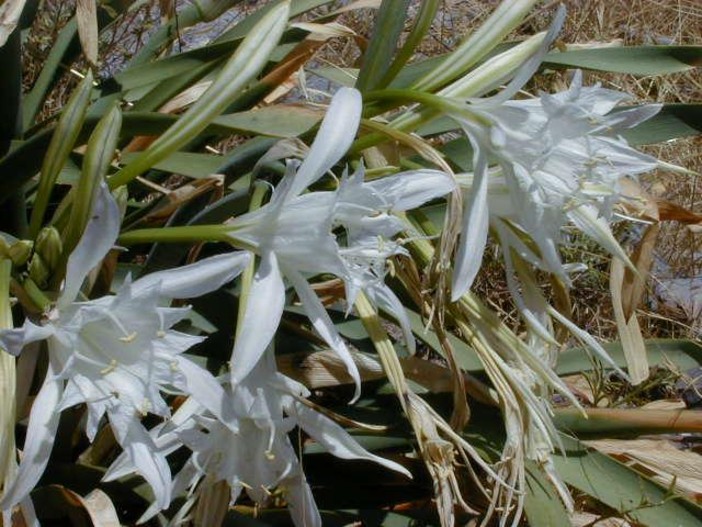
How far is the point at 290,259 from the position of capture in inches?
42.2

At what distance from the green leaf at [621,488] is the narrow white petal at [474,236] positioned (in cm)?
58

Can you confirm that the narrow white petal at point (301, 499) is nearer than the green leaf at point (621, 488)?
Yes

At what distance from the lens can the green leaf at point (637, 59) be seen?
69.1 inches

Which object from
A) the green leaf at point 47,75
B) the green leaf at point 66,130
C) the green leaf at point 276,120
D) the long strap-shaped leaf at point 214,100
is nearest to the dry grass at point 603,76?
the green leaf at point 276,120

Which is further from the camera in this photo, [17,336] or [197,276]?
[197,276]

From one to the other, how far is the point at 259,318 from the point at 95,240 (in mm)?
179

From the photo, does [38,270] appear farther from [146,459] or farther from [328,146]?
[328,146]

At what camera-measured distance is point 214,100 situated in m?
1.13

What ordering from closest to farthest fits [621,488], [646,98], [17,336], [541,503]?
[17,336] < [541,503] < [621,488] < [646,98]

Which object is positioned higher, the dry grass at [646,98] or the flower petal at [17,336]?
the flower petal at [17,336]

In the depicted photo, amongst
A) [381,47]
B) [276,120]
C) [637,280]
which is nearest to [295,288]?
[381,47]

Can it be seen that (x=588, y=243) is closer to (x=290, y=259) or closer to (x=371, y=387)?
(x=371, y=387)

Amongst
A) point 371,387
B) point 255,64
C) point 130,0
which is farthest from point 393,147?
point 130,0

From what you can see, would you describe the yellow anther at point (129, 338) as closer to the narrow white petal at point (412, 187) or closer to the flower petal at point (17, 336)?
the flower petal at point (17, 336)
